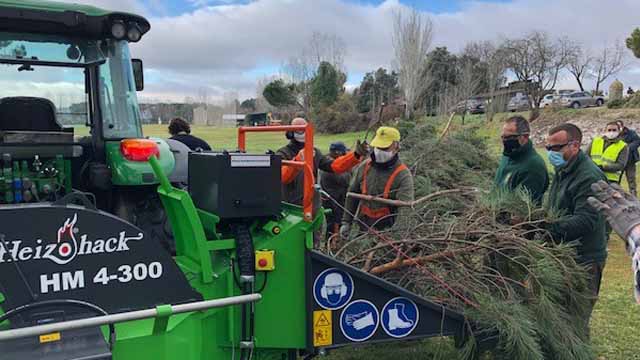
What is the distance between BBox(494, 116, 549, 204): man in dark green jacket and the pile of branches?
35 centimetres

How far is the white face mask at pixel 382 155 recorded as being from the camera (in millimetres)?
5078

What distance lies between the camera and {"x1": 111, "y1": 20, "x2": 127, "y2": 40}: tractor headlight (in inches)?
134

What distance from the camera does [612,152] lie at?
9.79 m

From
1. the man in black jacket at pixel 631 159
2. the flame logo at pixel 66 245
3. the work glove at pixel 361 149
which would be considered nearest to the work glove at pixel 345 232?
the work glove at pixel 361 149

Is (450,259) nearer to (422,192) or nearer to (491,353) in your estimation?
(491,353)

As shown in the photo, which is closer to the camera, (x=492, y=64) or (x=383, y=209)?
(x=383, y=209)

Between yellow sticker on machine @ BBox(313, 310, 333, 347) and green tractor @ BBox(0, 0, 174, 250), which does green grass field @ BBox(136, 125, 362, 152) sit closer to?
green tractor @ BBox(0, 0, 174, 250)

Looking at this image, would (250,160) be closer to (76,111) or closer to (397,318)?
(397,318)

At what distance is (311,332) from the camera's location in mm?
3221

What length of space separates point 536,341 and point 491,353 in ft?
1.02

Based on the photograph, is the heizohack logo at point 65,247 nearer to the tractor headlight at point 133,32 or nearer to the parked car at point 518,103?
the tractor headlight at point 133,32

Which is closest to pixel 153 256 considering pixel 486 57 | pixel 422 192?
pixel 422 192

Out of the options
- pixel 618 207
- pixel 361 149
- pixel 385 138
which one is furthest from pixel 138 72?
pixel 618 207

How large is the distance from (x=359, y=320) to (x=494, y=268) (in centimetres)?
117
